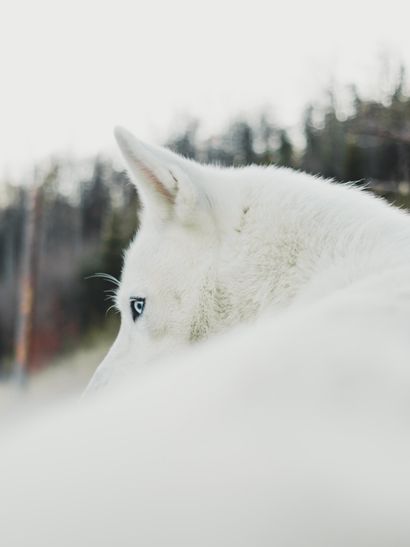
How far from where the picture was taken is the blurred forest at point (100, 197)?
2225cm

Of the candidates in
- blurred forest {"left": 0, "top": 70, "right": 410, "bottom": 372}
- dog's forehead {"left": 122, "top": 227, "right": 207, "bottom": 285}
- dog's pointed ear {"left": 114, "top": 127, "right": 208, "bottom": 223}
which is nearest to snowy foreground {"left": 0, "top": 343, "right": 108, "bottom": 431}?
blurred forest {"left": 0, "top": 70, "right": 410, "bottom": 372}

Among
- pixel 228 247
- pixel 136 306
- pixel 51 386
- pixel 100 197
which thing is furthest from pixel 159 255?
pixel 100 197

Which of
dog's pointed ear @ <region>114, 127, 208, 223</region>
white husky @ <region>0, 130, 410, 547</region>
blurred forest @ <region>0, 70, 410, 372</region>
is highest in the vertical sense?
white husky @ <region>0, 130, 410, 547</region>

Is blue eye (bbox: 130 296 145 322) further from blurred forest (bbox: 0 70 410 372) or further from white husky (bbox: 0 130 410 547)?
blurred forest (bbox: 0 70 410 372)

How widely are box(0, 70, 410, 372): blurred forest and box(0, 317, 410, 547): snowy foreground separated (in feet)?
45.4

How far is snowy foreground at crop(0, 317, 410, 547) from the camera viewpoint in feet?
1.92

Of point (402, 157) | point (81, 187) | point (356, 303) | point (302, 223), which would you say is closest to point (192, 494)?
point (356, 303)

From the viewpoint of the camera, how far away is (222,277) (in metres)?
2.92

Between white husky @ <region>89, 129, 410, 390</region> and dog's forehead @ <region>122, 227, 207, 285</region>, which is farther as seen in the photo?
dog's forehead @ <region>122, 227, 207, 285</region>

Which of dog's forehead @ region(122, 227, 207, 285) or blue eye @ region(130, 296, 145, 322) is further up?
dog's forehead @ region(122, 227, 207, 285)

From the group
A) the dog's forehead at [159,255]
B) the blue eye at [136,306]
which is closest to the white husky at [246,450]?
the dog's forehead at [159,255]

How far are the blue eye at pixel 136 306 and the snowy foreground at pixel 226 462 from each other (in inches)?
101

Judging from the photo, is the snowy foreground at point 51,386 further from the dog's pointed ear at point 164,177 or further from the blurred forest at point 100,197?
the dog's pointed ear at point 164,177

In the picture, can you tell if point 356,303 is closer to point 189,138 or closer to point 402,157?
point 402,157
